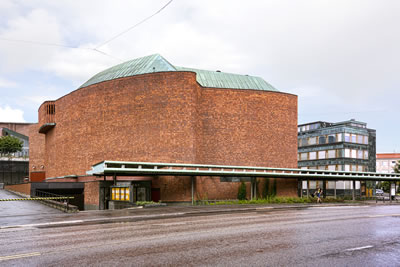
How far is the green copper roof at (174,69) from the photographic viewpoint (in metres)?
41.4

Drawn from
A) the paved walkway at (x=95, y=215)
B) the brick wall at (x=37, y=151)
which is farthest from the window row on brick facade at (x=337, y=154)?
the paved walkway at (x=95, y=215)

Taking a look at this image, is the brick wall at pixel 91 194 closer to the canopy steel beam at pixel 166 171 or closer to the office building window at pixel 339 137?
the canopy steel beam at pixel 166 171

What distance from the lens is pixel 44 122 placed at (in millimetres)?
49281

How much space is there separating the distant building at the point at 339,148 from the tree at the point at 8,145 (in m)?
61.1

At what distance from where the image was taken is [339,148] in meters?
67.1

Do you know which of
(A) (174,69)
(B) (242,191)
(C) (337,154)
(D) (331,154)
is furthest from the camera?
(D) (331,154)

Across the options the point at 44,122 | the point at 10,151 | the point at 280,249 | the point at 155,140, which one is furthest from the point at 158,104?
the point at 10,151

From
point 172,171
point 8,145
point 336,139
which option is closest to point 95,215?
point 172,171

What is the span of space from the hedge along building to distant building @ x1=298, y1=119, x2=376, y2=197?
2815 centimetres

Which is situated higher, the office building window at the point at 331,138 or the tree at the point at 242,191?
the office building window at the point at 331,138

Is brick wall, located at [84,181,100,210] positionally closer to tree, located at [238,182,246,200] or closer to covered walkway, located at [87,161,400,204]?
covered walkway, located at [87,161,400,204]

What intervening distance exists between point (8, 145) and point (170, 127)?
6246 cm

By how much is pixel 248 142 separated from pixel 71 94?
2073 cm

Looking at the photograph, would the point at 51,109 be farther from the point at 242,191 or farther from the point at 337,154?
the point at 337,154
